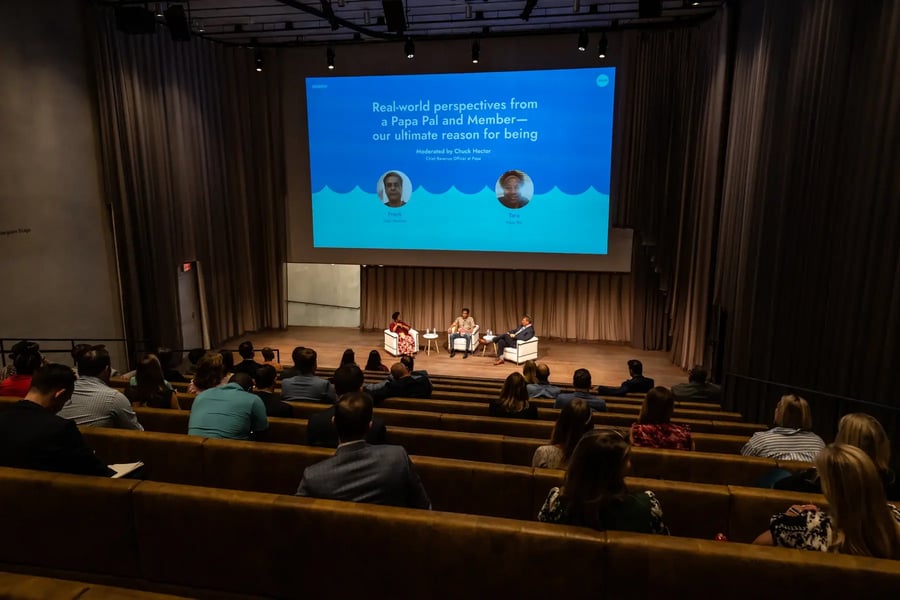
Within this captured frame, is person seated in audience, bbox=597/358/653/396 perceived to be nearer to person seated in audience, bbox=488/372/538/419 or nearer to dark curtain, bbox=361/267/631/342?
person seated in audience, bbox=488/372/538/419

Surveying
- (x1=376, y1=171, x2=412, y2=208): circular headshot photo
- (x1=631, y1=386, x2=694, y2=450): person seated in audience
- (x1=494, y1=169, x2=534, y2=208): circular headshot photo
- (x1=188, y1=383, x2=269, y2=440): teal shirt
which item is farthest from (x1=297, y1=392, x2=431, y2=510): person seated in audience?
(x1=376, y1=171, x2=412, y2=208): circular headshot photo

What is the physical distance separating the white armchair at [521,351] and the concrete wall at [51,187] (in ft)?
19.4

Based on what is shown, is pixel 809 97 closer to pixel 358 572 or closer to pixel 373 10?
pixel 358 572

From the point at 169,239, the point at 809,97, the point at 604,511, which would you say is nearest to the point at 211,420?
the point at 604,511

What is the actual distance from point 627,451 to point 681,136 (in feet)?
28.2

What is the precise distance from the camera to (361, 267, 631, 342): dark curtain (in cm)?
1107

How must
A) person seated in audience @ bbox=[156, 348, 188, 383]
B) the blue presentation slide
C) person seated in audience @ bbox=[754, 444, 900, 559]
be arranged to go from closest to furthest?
person seated in audience @ bbox=[754, 444, 900, 559], person seated in audience @ bbox=[156, 348, 188, 383], the blue presentation slide

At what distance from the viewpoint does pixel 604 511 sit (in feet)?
6.76

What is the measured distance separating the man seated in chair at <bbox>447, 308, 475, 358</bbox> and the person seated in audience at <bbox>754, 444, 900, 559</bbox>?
8415mm

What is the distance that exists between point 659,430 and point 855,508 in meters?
1.67

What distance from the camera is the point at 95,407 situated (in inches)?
130

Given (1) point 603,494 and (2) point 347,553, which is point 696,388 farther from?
(2) point 347,553

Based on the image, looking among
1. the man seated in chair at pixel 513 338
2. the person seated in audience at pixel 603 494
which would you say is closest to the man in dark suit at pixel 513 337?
the man seated in chair at pixel 513 338

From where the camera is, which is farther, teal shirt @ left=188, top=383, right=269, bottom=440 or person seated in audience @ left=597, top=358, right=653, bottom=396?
person seated in audience @ left=597, top=358, right=653, bottom=396
